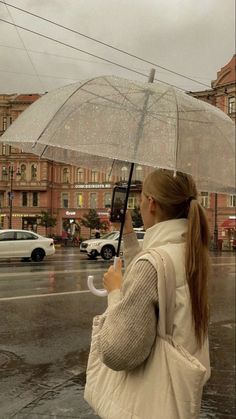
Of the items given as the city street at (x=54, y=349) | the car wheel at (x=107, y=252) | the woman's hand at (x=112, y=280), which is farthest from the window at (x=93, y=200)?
the car wheel at (x=107, y=252)

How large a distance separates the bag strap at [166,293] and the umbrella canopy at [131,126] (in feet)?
3.40

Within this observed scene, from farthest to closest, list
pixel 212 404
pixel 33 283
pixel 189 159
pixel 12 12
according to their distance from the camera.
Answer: pixel 33 283
pixel 212 404
pixel 12 12
pixel 189 159

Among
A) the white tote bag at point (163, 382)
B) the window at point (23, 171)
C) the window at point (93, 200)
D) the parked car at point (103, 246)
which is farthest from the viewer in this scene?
the parked car at point (103, 246)

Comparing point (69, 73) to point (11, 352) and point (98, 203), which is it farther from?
point (11, 352)

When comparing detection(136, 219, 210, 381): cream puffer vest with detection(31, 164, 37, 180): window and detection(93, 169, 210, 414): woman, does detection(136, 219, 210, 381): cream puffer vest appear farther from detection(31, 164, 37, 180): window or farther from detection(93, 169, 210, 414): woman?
detection(31, 164, 37, 180): window

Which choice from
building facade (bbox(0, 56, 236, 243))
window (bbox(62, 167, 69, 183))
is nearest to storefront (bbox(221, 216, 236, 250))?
building facade (bbox(0, 56, 236, 243))

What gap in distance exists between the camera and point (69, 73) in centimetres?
418

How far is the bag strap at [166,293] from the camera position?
1.79 meters

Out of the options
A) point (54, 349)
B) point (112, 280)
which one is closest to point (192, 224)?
point (112, 280)

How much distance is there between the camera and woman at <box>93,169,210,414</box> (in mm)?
1784

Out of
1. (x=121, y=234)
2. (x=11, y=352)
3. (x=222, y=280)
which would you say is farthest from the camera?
(x=222, y=280)

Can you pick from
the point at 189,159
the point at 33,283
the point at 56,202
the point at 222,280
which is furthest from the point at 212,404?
the point at 222,280

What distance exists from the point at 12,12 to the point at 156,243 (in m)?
2.13

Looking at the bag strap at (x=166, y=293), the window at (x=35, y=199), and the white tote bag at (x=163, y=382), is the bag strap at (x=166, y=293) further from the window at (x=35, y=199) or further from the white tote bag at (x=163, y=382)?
→ the window at (x=35, y=199)
